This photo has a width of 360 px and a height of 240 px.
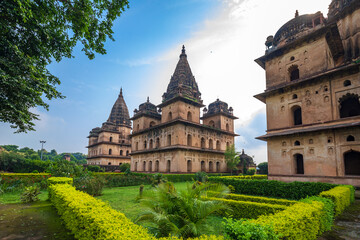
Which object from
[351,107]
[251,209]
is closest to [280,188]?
[251,209]

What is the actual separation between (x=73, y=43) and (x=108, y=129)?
3451 cm

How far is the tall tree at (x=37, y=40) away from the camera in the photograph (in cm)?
755

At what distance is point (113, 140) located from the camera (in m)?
42.1

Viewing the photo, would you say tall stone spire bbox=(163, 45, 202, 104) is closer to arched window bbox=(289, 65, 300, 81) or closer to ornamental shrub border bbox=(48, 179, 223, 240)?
arched window bbox=(289, 65, 300, 81)

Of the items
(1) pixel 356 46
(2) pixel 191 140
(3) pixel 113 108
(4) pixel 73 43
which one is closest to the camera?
(4) pixel 73 43

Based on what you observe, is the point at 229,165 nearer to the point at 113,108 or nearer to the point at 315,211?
the point at 315,211

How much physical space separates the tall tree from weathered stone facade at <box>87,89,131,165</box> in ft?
100

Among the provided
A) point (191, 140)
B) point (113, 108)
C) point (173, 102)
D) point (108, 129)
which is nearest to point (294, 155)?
point (191, 140)

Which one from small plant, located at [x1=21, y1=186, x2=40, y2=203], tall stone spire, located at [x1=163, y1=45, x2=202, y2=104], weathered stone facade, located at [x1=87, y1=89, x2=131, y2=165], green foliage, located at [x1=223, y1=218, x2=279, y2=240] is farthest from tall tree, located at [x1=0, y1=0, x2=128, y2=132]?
weathered stone facade, located at [x1=87, y1=89, x2=131, y2=165]

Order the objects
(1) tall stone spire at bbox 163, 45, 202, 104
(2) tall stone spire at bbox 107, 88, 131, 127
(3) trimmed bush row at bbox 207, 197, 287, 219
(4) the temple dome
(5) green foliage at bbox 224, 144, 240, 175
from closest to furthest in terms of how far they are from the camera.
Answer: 1. (3) trimmed bush row at bbox 207, 197, 287, 219
2. (4) the temple dome
3. (1) tall stone spire at bbox 163, 45, 202, 104
4. (5) green foliage at bbox 224, 144, 240, 175
5. (2) tall stone spire at bbox 107, 88, 131, 127

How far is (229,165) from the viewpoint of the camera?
2883 cm

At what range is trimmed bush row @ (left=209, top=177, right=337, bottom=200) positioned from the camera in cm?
1052

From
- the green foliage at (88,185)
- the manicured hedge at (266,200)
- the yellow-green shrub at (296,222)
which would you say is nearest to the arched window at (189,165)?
the green foliage at (88,185)

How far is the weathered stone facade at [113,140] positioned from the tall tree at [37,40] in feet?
100
